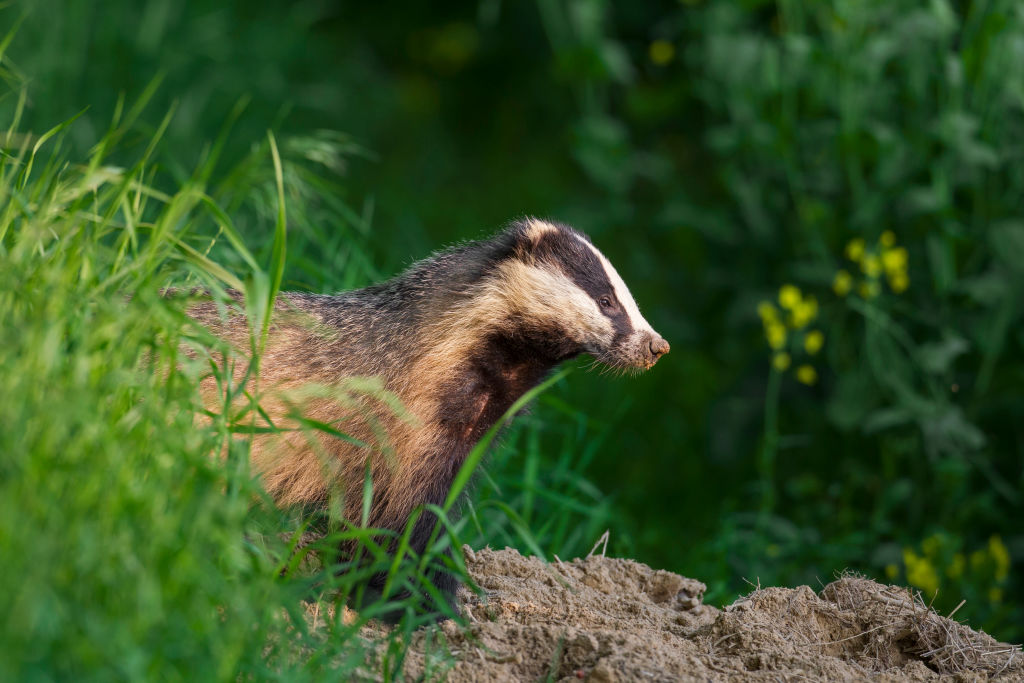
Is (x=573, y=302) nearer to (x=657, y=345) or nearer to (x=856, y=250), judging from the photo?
(x=657, y=345)

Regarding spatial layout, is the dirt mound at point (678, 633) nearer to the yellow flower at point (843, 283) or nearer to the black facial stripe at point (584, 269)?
the black facial stripe at point (584, 269)

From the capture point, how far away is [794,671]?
3.12 metres

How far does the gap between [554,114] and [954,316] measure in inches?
199

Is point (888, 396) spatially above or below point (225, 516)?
below

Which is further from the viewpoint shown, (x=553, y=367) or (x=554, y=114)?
(x=554, y=114)

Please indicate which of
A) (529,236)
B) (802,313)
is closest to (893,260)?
(802,313)

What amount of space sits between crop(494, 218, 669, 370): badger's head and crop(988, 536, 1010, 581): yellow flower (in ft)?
6.96

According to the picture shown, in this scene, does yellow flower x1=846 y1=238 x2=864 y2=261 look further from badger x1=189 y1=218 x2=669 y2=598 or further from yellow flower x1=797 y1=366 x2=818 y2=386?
badger x1=189 y1=218 x2=669 y2=598

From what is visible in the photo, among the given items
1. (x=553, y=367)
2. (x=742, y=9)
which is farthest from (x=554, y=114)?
(x=553, y=367)

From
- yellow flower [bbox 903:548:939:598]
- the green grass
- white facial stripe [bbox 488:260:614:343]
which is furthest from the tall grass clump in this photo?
yellow flower [bbox 903:548:939:598]

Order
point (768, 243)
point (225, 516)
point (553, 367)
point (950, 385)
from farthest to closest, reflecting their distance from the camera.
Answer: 1. point (768, 243)
2. point (950, 385)
3. point (553, 367)
4. point (225, 516)

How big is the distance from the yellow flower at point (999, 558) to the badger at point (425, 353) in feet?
7.00

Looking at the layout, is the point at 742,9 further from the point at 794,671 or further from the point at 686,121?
the point at 794,671

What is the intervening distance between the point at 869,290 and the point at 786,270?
31.0 inches
